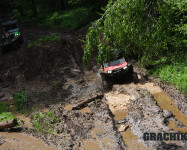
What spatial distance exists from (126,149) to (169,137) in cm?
139

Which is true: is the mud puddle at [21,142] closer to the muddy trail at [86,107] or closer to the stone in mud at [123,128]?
the muddy trail at [86,107]

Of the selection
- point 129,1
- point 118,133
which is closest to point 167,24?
point 129,1

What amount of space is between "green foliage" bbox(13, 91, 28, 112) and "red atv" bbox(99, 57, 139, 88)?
4.51 meters

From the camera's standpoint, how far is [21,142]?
7680 mm

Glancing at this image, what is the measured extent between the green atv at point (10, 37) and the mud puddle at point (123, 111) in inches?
483

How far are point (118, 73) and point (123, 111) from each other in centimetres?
290

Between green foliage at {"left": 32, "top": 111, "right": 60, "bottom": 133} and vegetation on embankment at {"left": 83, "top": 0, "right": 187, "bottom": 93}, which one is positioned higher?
vegetation on embankment at {"left": 83, "top": 0, "right": 187, "bottom": 93}

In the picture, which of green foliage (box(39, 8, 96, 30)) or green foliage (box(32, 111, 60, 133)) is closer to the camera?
green foliage (box(32, 111, 60, 133))

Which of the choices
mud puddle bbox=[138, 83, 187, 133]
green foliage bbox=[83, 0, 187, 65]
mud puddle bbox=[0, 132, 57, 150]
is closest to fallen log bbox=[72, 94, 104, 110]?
mud puddle bbox=[138, 83, 187, 133]

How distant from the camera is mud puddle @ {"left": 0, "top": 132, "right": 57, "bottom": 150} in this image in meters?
7.30

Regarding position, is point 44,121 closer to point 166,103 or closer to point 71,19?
point 166,103

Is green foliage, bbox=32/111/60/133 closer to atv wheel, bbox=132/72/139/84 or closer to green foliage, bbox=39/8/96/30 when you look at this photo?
atv wheel, bbox=132/72/139/84

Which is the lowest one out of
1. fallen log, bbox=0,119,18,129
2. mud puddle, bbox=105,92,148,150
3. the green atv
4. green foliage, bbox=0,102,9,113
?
green foliage, bbox=0,102,9,113

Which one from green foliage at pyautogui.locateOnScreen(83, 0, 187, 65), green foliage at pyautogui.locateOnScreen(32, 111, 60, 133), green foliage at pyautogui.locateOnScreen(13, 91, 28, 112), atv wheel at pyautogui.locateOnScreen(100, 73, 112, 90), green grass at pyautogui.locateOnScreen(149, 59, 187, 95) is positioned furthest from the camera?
atv wheel at pyautogui.locateOnScreen(100, 73, 112, 90)
